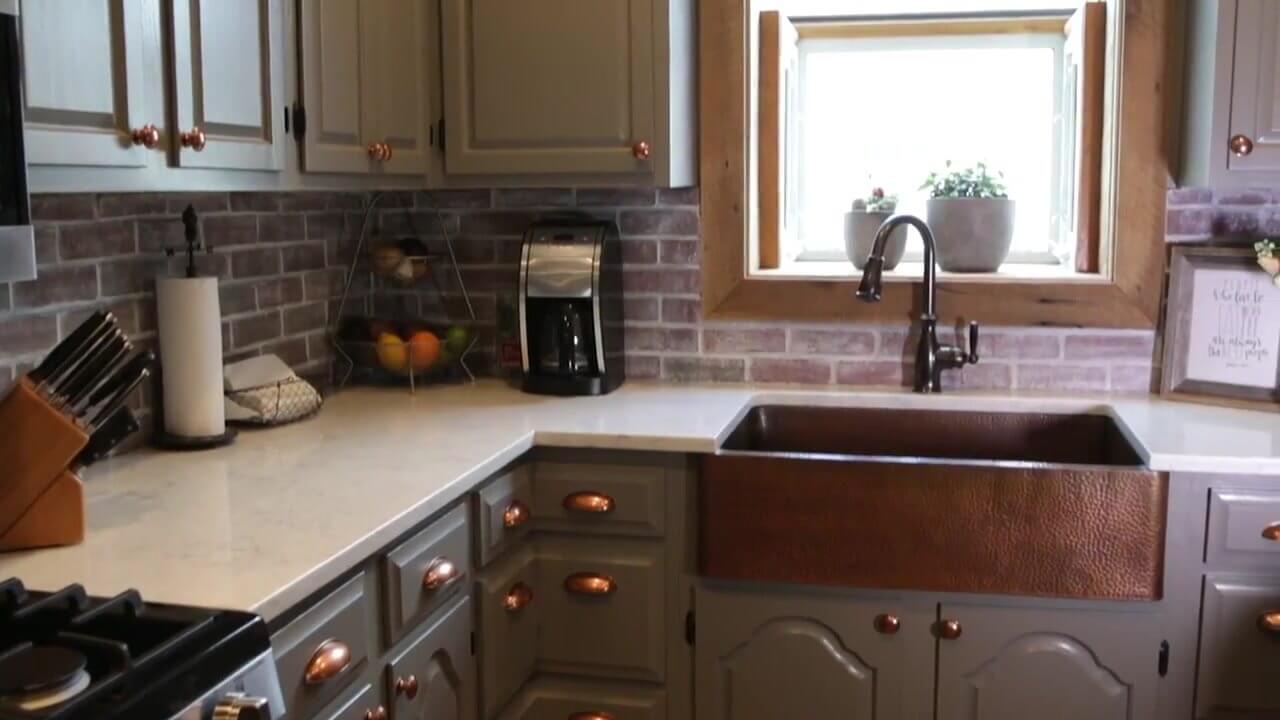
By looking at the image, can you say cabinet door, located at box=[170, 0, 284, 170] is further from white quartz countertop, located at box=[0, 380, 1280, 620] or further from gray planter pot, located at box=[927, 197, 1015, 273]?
gray planter pot, located at box=[927, 197, 1015, 273]

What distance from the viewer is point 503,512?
230cm

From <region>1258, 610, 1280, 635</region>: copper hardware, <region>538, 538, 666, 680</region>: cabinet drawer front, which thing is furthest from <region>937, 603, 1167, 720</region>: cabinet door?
<region>538, 538, 666, 680</region>: cabinet drawer front

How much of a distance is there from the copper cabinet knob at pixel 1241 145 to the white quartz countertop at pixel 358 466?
1.72 ft

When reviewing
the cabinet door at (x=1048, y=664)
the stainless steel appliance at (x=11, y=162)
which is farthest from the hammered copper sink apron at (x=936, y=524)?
the stainless steel appliance at (x=11, y=162)

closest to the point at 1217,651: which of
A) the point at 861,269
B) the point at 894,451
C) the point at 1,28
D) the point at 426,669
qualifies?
the point at 894,451

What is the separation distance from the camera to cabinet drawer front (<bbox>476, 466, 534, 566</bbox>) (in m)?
2.21

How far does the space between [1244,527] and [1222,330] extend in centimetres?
61

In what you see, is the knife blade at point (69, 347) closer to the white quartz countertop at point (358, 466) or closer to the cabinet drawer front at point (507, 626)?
the white quartz countertop at point (358, 466)

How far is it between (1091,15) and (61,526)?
7.73 feet

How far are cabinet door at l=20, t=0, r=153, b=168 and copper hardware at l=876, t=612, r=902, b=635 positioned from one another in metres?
1.49

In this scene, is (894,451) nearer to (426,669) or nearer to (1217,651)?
(1217,651)

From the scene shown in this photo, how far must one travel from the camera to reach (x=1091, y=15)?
2846 millimetres

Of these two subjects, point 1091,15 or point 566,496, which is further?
point 1091,15

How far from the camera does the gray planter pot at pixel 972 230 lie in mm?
2904
